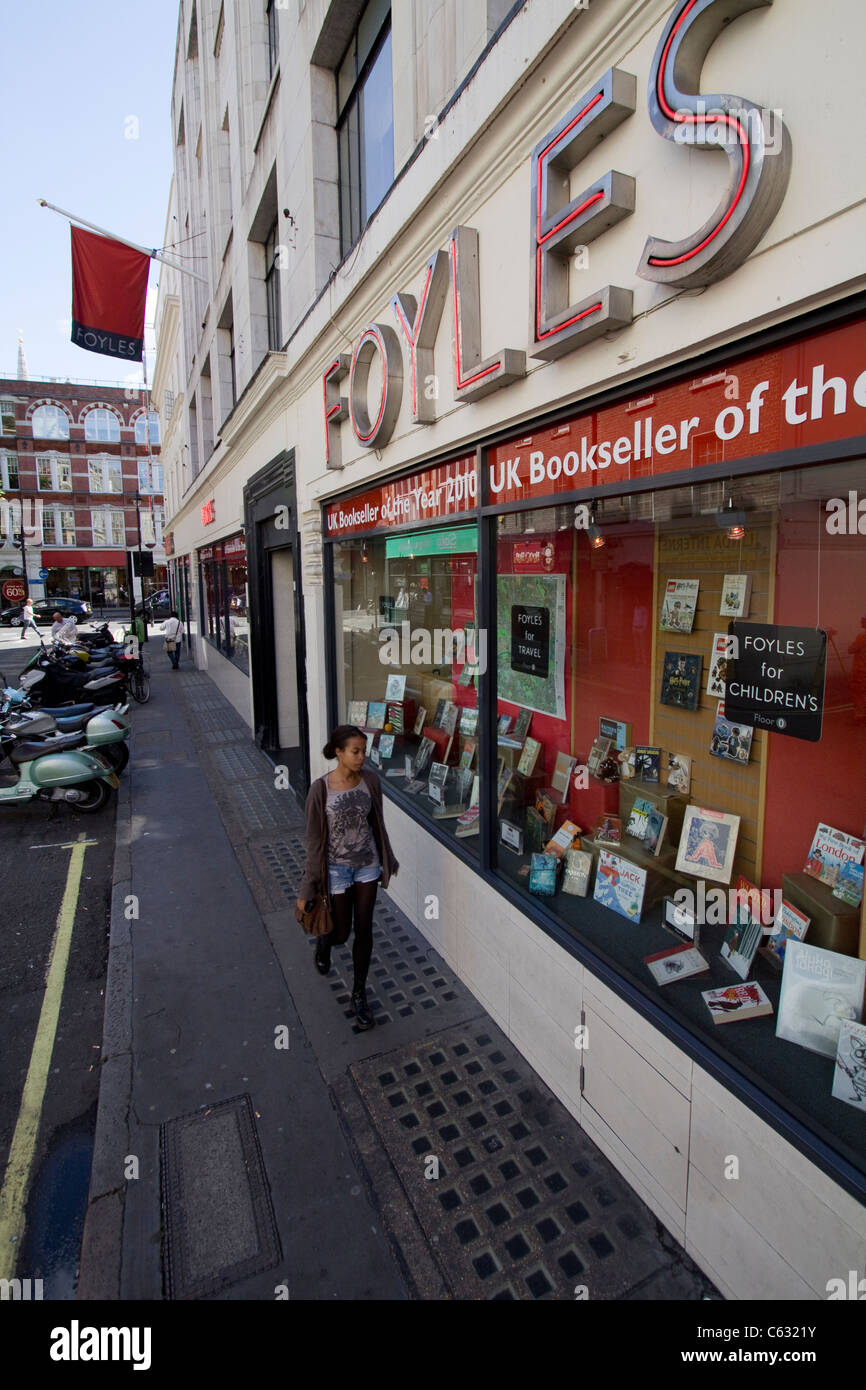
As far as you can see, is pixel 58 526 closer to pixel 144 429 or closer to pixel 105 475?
pixel 105 475

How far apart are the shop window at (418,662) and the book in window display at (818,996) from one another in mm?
2185

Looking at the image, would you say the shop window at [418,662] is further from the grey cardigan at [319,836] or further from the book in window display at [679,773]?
the book in window display at [679,773]

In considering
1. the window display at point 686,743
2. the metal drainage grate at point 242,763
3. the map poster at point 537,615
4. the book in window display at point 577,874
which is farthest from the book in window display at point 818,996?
the metal drainage grate at point 242,763

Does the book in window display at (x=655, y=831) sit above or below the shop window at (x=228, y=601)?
below

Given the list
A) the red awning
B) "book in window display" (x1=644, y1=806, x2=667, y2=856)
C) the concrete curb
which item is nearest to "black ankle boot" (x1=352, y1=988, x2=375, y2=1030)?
the concrete curb

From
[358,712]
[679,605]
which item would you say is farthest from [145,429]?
[679,605]

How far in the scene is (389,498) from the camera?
5590mm

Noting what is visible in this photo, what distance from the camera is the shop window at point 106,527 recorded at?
54.6 meters

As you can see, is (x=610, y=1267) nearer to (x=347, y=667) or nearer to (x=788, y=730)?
(x=788, y=730)

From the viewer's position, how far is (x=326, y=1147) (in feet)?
11.3

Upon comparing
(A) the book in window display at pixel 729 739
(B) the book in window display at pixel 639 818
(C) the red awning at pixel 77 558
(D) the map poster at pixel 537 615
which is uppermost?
(C) the red awning at pixel 77 558

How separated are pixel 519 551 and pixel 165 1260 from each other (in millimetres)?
3889

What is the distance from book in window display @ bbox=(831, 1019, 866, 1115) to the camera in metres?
2.41
